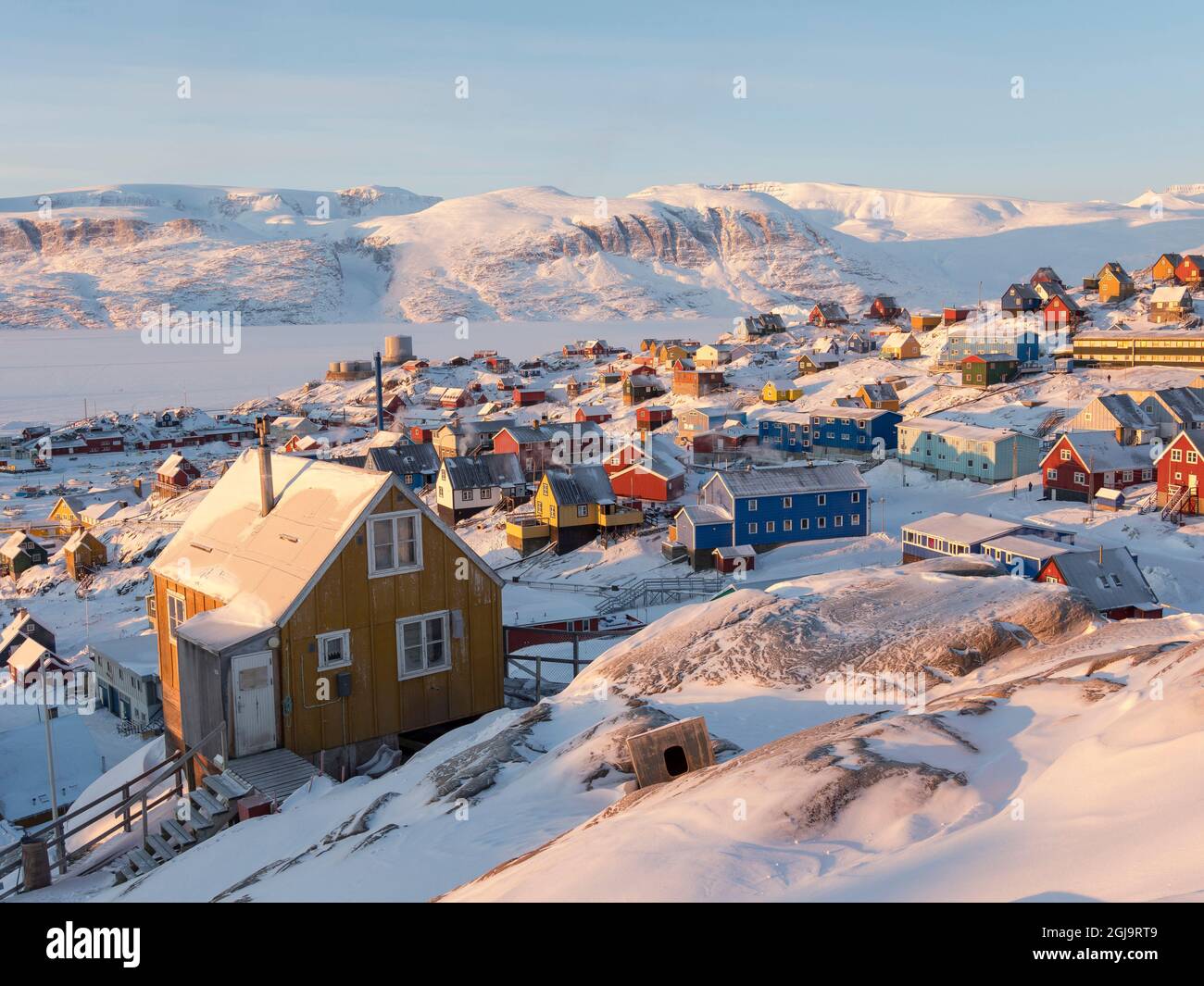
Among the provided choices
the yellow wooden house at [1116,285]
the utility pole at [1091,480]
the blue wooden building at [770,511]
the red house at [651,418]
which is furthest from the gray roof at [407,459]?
the yellow wooden house at [1116,285]

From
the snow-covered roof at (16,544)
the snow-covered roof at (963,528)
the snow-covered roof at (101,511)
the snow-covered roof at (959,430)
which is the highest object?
the snow-covered roof at (959,430)

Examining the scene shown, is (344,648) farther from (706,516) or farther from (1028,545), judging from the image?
(706,516)

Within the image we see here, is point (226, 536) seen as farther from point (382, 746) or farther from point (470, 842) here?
point (470, 842)

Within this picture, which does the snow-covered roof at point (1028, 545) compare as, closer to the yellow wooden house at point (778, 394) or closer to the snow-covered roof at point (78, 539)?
the snow-covered roof at point (78, 539)

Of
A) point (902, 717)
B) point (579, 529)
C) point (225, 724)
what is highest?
point (902, 717)

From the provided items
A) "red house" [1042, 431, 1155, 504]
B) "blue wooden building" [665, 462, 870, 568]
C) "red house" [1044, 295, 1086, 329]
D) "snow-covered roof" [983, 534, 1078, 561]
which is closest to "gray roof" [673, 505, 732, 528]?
"blue wooden building" [665, 462, 870, 568]

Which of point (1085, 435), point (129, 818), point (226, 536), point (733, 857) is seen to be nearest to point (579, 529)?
point (1085, 435)

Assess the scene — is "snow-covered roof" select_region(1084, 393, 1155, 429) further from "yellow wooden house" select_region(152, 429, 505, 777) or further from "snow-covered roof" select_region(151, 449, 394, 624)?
"snow-covered roof" select_region(151, 449, 394, 624)
